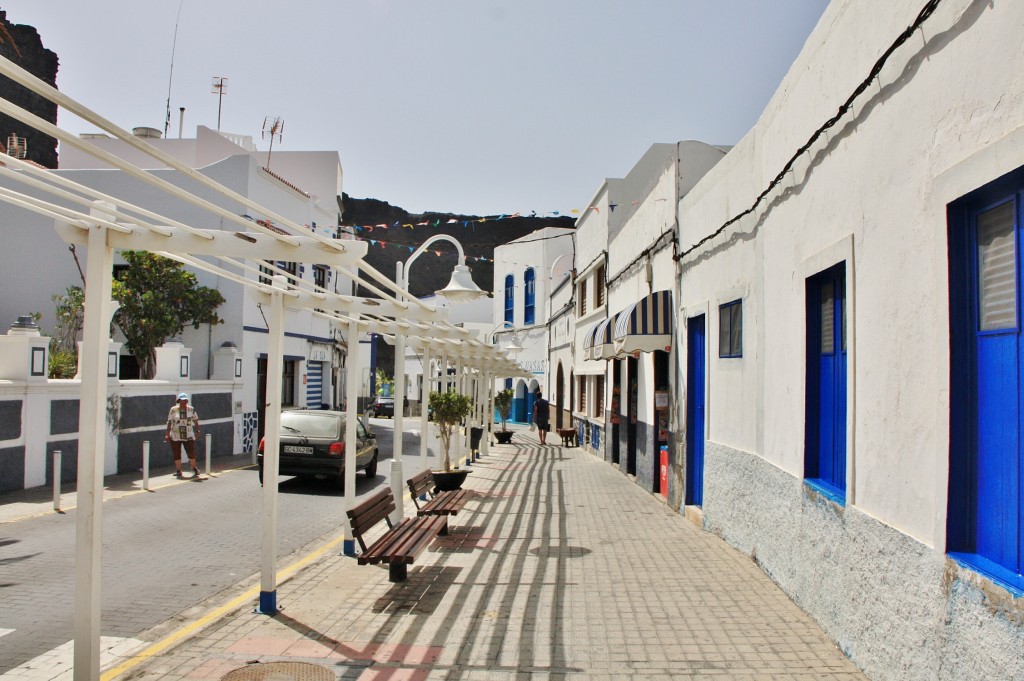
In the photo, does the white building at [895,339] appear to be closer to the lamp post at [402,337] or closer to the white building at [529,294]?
the lamp post at [402,337]

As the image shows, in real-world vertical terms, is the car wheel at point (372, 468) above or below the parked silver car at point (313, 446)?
below

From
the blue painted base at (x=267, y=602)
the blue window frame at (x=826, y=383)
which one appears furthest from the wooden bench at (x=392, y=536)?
the blue window frame at (x=826, y=383)

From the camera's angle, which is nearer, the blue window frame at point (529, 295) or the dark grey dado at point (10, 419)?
the dark grey dado at point (10, 419)

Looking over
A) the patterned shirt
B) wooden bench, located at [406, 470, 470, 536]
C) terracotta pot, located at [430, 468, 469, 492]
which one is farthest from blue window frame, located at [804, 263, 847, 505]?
the patterned shirt

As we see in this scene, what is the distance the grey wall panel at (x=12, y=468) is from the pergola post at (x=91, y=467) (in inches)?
382

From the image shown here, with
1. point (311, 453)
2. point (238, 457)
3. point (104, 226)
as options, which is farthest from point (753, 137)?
point (238, 457)

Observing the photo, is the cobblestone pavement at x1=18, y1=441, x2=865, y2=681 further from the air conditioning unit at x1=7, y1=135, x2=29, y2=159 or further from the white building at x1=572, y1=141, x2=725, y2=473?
the air conditioning unit at x1=7, y1=135, x2=29, y2=159

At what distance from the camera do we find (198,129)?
2655 cm

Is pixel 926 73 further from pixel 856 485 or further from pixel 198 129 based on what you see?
pixel 198 129

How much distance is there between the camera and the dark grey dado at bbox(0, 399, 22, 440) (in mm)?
12047

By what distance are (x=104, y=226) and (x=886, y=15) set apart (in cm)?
499

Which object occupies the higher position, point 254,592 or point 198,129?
point 198,129

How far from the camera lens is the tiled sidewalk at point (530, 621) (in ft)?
15.8

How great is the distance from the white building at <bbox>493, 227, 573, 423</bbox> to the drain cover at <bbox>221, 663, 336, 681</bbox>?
27.8m
